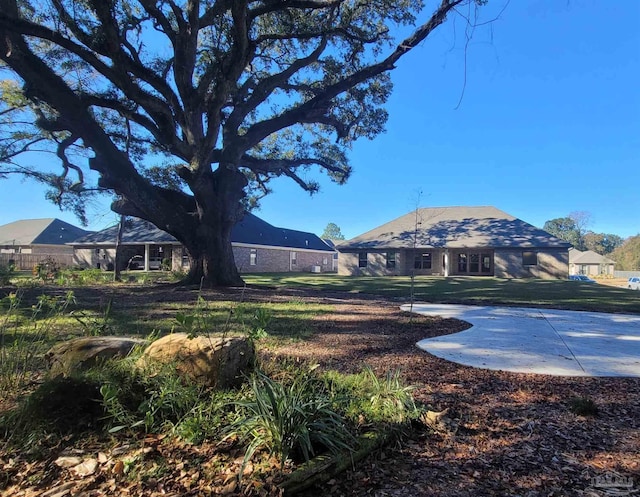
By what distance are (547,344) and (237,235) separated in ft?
90.1

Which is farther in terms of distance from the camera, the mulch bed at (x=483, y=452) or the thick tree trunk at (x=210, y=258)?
the thick tree trunk at (x=210, y=258)

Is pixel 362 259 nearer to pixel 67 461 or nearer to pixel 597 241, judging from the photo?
pixel 67 461

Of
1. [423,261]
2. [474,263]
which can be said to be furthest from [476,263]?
[423,261]

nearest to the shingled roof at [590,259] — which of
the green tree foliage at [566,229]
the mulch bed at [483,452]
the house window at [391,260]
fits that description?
the green tree foliage at [566,229]

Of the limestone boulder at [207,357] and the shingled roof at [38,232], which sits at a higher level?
the shingled roof at [38,232]

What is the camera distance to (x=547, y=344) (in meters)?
6.35

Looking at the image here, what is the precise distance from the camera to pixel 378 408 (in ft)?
9.91

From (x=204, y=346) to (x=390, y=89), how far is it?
1623cm

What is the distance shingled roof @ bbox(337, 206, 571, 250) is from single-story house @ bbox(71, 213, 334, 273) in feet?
22.2

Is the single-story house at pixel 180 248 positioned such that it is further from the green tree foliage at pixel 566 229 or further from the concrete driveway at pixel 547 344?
the green tree foliage at pixel 566 229

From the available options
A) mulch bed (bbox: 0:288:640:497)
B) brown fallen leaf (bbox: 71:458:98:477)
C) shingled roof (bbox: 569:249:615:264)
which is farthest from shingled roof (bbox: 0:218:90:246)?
shingled roof (bbox: 569:249:615:264)

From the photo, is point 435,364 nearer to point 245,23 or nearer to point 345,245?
point 245,23

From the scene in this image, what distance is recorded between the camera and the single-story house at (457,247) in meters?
27.0

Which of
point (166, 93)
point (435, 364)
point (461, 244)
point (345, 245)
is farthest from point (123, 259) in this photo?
point (435, 364)
